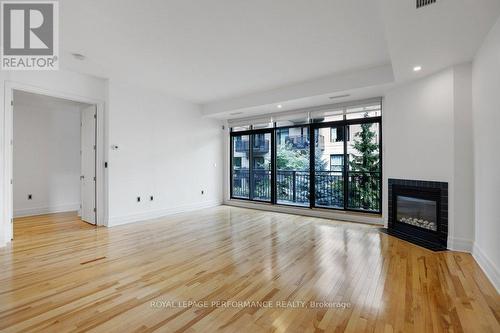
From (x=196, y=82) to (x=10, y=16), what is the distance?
2.64 m

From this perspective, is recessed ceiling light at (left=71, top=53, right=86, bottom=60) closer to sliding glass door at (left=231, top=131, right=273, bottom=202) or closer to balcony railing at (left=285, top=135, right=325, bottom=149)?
sliding glass door at (left=231, top=131, right=273, bottom=202)

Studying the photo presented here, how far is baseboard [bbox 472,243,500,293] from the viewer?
90.8 inches

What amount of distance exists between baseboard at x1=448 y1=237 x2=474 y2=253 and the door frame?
223 inches

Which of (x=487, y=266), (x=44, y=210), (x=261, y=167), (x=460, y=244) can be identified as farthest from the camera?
(x=261, y=167)

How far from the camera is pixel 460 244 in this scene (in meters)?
3.23

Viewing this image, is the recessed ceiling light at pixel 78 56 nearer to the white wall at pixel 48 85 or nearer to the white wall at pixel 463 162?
the white wall at pixel 48 85

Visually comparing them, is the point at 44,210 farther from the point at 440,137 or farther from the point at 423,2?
the point at 440,137

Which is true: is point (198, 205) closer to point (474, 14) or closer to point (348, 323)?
point (348, 323)

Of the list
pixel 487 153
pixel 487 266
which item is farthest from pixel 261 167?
pixel 487 266

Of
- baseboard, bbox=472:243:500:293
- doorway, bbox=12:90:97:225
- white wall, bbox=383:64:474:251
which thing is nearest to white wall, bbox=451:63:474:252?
white wall, bbox=383:64:474:251

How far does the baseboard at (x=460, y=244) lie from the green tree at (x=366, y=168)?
5.50 ft

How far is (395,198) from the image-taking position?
4.30 metres

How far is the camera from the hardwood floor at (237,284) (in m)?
1.79

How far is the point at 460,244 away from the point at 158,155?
18.3 feet
